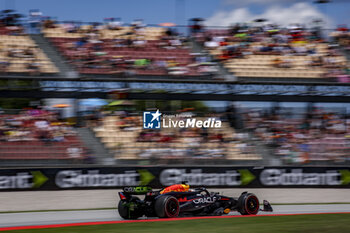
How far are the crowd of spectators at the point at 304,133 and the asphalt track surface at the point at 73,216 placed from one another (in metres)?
3.04


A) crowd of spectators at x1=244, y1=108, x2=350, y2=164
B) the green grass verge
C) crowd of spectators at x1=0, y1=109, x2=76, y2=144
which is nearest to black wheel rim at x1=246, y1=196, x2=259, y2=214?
the green grass verge

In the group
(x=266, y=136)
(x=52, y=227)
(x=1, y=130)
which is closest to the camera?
(x=52, y=227)

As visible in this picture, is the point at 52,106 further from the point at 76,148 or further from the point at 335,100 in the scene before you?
the point at 335,100

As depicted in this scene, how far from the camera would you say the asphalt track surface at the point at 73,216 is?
11.4 metres

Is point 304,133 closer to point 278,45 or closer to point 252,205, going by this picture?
point 278,45

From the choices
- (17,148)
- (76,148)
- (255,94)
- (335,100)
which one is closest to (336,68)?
(335,100)

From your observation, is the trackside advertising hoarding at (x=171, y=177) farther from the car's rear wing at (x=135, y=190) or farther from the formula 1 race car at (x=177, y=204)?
the car's rear wing at (x=135, y=190)

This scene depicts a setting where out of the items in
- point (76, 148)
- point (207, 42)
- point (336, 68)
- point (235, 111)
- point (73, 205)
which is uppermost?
point (207, 42)

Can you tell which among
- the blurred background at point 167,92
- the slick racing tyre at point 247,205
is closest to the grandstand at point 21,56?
the blurred background at point 167,92

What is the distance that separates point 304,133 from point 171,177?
5872 mm

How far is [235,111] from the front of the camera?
1953 cm

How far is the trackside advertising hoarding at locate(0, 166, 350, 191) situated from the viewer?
1518cm

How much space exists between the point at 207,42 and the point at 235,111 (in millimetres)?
3703

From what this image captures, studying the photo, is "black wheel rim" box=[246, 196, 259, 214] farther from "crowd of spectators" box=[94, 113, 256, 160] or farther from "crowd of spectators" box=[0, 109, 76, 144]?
"crowd of spectators" box=[0, 109, 76, 144]
